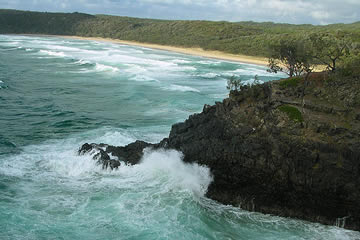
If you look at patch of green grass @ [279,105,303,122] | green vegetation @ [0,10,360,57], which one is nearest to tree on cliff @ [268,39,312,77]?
patch of green grass @ [279,105,303,122]

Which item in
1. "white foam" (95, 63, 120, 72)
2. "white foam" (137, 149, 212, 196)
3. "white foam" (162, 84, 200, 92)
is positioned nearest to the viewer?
"white foam" (137, 149, 212, 196)

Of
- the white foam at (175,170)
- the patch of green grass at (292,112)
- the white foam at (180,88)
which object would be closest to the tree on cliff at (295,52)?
the patch of green grass at (292,112)

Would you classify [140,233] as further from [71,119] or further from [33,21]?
[33,21]

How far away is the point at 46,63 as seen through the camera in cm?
6216

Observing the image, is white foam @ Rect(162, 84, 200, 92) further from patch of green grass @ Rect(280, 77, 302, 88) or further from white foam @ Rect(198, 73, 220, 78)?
patch of green grass @ Rect(280, 77, 302, 88)

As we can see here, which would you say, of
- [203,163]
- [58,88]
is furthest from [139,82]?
[203,163]

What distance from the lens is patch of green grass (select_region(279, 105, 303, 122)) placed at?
16820 millimetres

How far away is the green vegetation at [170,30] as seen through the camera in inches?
3731

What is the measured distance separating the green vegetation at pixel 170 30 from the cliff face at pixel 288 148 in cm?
6203

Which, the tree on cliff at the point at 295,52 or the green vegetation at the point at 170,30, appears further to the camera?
the green vegetation at the point at 170,30

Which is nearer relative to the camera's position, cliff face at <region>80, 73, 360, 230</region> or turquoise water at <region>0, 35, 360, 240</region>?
turquoise water at <region>0, 35, 360, 240</region>

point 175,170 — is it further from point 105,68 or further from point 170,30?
point 170,30

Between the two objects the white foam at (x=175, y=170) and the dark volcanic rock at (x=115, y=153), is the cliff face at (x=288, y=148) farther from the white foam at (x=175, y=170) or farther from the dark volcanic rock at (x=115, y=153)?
the dark volcanic rock at (x=115, y=153)

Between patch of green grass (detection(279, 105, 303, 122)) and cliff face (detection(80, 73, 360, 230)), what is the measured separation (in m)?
0.02
